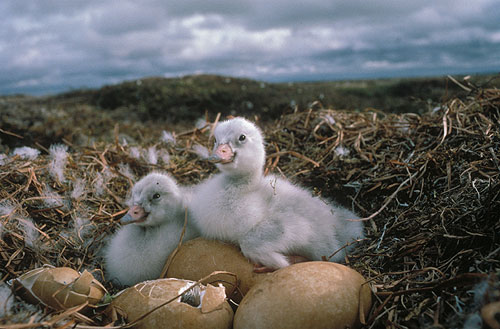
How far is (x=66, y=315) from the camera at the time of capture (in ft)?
5.39

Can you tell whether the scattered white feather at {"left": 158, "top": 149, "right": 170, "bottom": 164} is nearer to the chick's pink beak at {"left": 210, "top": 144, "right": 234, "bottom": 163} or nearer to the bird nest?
the bird nest

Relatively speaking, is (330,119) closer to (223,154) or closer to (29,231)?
(223,154)

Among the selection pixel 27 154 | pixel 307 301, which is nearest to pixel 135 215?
pixel 307 301

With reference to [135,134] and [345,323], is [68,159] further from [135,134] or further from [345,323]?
[345,323]

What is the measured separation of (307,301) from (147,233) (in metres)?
1.51

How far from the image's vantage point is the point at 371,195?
2922mm

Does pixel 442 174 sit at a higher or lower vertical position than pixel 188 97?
lower

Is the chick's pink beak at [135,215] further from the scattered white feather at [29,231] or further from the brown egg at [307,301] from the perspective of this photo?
the brown egg at [307,301]

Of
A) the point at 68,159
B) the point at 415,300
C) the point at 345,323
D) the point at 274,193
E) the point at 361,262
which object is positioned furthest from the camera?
the point at 68,159

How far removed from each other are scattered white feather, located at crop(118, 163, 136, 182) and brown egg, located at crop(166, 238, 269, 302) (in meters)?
1.18

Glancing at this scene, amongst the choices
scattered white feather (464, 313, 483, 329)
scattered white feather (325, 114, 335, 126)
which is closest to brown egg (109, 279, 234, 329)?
scattered white feather (464, 313, 483, 329)

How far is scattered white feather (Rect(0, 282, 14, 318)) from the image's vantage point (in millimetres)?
1650

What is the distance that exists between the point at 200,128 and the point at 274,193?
1.76m

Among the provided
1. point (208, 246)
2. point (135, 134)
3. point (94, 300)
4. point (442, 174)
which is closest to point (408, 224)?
point (442, 174)
